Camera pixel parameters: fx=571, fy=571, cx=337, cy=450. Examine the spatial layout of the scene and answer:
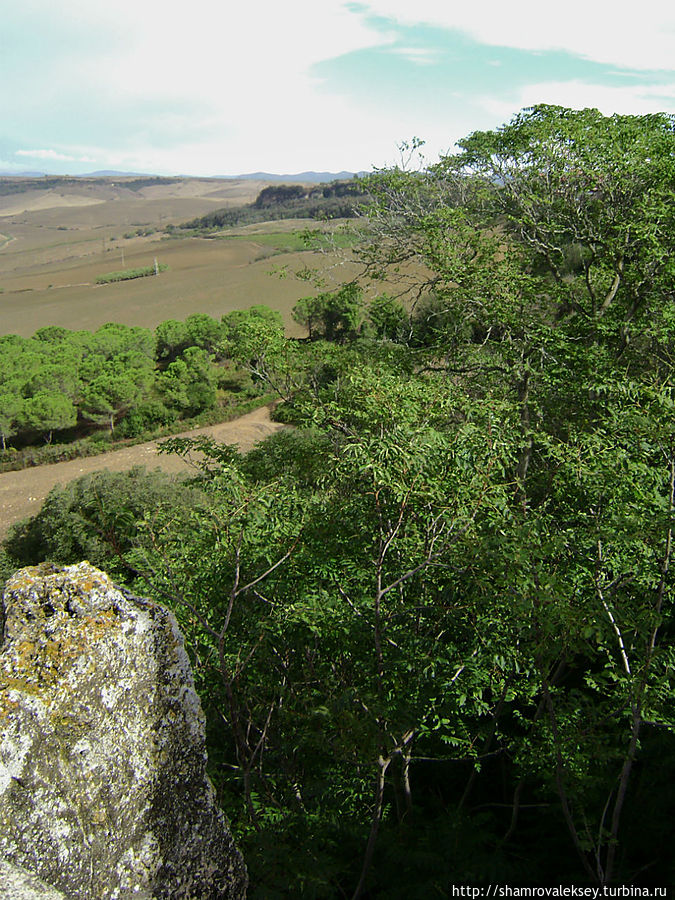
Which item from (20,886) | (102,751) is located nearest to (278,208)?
(102,751)

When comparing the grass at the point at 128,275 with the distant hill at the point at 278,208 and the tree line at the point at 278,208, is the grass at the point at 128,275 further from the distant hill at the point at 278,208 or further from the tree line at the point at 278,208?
the tree line at the point at 278,208

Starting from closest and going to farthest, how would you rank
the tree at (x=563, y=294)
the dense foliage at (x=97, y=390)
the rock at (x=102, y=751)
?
the rock at (x=102, y=751), the tree at (x=563, y=294), the dense foliage at (x=97, y=390)

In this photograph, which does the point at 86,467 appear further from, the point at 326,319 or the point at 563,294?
the point at 563,294

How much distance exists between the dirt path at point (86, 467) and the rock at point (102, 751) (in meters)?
22.7

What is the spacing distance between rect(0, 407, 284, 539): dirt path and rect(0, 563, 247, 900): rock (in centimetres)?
2271

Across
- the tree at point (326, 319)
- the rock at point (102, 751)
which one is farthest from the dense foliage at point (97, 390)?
the rock at point (102, 751)

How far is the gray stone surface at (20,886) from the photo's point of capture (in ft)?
9.02

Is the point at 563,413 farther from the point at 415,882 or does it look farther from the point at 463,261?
the point at 415,882

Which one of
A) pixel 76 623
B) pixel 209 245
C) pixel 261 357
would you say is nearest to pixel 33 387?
pixel 261 357

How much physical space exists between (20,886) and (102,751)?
0.76 meters

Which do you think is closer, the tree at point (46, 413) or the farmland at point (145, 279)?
the tree at point (46, 413)

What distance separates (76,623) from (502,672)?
3.89 metres

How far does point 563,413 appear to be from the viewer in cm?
1100

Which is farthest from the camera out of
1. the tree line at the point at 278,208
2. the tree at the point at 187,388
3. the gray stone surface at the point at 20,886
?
the tree line at the point at 278,208
